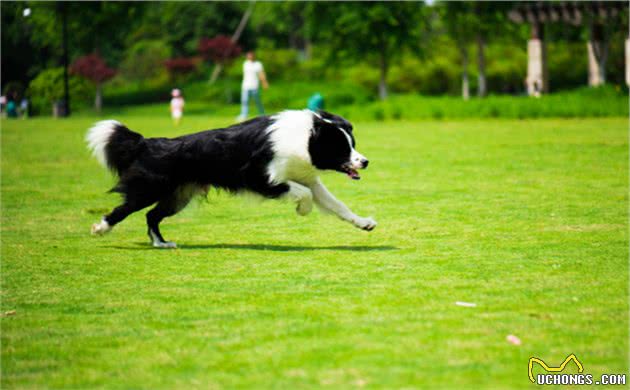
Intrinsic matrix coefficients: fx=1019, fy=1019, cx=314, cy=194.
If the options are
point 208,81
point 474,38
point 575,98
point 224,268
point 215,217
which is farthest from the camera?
point 208,81

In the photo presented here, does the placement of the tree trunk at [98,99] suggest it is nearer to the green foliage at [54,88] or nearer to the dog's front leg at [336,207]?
the green foliage at [54,88]

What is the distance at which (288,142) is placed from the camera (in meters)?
9.45

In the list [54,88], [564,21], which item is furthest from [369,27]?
[54,88]

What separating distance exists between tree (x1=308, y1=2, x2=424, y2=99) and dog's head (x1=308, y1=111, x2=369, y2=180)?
39.9m

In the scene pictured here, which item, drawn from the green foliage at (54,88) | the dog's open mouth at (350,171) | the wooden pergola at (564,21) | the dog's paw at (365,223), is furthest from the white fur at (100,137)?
the green foliage at (54,88)

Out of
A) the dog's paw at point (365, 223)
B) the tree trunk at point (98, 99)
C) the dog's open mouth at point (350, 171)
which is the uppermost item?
the dog's open mouth at point (350, 171)

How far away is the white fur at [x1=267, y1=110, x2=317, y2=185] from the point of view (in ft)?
31.0

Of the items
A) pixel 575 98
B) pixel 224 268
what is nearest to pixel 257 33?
pixel 575 98

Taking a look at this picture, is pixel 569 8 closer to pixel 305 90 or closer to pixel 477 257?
pixel 305 90

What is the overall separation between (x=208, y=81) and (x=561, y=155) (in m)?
44.9

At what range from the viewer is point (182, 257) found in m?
8.99

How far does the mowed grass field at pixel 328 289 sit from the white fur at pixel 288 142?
610mm

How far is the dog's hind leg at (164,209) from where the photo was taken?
9891 millimetres

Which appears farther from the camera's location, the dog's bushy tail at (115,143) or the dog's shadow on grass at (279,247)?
the dog's bushy tail at (115,143)
